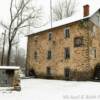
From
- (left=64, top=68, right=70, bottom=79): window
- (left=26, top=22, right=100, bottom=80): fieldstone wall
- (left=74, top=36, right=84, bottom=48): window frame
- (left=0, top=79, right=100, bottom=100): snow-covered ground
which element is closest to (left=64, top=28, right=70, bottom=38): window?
(left=26, top=22, right=100, bottom=80): fieldstone wall

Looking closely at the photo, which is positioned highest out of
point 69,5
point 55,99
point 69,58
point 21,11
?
point 69,5

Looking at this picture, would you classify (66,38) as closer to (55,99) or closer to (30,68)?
(30,68)

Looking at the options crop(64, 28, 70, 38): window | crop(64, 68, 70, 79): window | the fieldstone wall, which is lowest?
crop(64, 68, 70, 79): window

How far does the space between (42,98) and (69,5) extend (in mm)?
49472

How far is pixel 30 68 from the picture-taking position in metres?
39.8

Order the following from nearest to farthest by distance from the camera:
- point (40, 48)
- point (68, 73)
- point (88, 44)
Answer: point (88, 44) → point (68, 73) → point (40, 48)

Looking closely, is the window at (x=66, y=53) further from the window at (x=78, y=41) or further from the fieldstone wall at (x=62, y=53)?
the window at (x=78, y=41)

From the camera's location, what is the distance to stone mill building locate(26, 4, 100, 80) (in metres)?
30.0

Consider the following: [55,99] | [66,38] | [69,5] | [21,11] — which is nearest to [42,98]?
[55,99]

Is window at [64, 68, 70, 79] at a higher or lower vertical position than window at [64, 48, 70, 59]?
lower

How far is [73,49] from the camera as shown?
3147 centimetres

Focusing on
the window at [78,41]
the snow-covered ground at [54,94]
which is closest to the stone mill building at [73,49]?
the window at [78,41]

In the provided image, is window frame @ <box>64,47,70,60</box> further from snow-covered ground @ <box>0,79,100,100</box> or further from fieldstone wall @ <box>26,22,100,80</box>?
snow-covered ground @ <box>0,79,100,100</box>

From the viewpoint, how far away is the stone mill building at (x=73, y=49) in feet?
98.5
